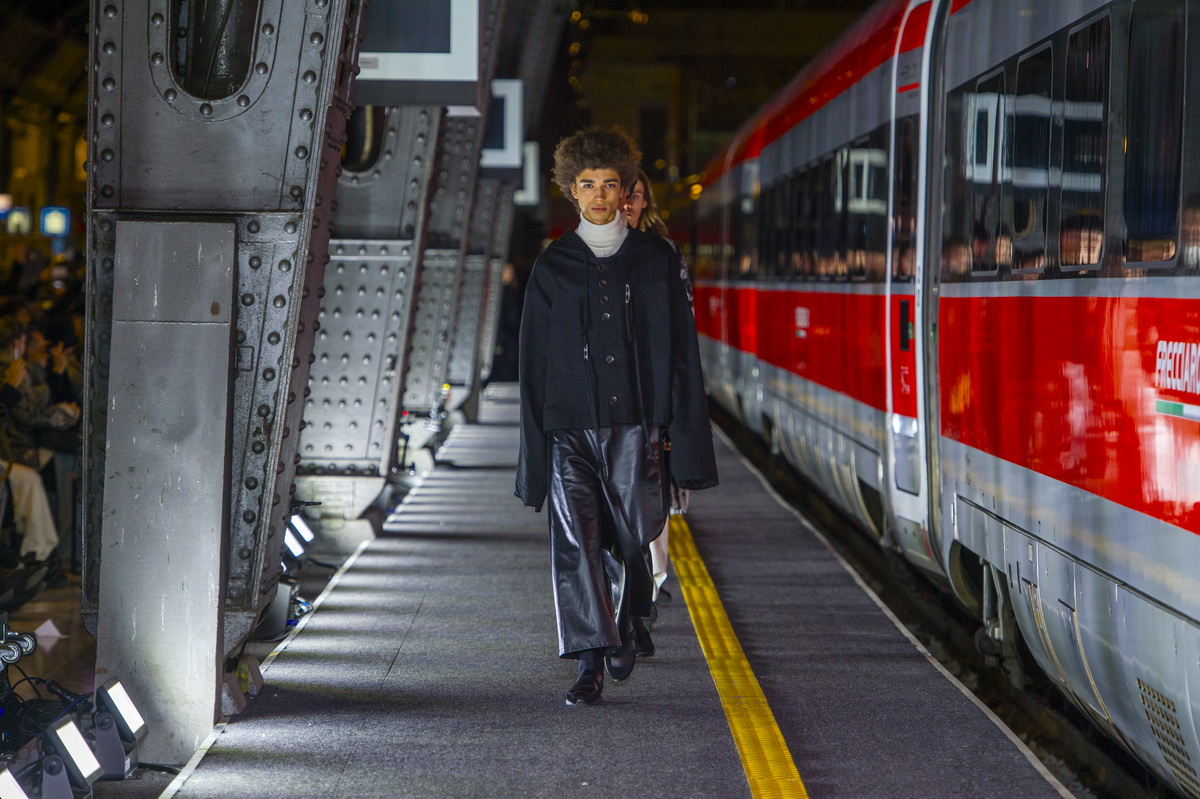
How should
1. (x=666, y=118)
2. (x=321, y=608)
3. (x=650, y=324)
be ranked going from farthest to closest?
(x=666, y=118)
(x=321, y=608)
(x=650, y=324)

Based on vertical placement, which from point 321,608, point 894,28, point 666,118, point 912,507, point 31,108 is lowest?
point 321,608

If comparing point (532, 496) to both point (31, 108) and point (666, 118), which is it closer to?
point (31, 108)

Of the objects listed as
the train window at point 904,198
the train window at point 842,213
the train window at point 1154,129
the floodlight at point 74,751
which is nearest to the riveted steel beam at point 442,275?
the train window at point 842,213

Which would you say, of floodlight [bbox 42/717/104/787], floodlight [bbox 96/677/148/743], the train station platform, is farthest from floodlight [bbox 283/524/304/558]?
floodlight [bbox 42/717/104/787]

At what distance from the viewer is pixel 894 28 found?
24.3 feet

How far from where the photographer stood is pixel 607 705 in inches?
195

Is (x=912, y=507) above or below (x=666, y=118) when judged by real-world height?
below

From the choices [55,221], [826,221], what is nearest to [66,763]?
[826,221]

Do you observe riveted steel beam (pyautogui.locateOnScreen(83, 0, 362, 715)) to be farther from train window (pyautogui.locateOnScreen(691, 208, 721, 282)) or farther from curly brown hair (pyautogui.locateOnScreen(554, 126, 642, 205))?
train window (pyautogui.locateOnScreen(691, 208, 721, 282))

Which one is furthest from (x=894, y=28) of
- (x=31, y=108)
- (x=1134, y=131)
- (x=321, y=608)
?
(x=31, y=108)

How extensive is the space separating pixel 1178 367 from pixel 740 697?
2.10 metres

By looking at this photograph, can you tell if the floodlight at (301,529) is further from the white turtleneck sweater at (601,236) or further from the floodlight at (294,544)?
the white turtleneck sweater at (601,236)

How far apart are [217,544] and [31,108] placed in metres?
22.1

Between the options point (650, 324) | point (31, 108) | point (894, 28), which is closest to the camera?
point (650, 324)
